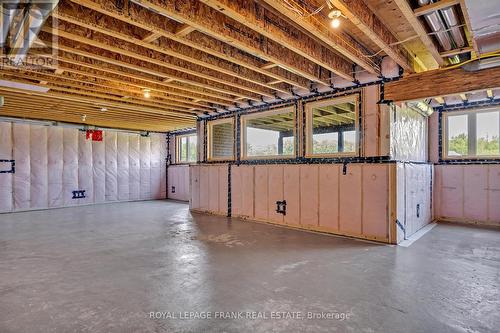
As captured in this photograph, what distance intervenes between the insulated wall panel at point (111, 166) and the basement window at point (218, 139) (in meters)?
4.23

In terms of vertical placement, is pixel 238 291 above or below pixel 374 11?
below

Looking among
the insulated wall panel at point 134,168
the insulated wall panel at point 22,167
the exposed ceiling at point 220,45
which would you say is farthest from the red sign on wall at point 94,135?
the exposed ceiling at point 220,45

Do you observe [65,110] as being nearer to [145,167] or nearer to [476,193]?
[145,167]

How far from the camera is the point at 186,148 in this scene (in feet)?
35.4

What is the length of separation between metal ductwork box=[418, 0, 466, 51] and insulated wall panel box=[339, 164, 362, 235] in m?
2.08

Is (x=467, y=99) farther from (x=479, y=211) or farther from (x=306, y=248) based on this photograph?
(x=306, y=248)

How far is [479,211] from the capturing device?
5.97 meters

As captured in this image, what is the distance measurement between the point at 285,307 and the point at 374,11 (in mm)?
3046

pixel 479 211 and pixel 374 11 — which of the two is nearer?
pixel 374 11

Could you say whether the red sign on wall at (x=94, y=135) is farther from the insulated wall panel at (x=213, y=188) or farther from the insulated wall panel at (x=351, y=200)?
the insulated wall panel at (x=351, y=200)

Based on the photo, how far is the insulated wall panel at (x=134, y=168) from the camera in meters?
10.2

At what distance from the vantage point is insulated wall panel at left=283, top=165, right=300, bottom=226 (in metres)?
5.54

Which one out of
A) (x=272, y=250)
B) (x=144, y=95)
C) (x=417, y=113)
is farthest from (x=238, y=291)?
(x=417, y=113)

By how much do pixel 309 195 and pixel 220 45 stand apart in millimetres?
3152
